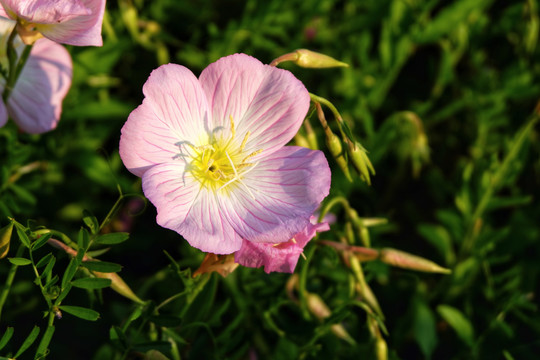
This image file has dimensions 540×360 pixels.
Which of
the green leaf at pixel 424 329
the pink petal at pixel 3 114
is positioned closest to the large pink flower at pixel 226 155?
the pink petal at pixel 3 114

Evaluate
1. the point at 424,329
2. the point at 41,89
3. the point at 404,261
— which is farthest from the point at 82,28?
the point at 424,329

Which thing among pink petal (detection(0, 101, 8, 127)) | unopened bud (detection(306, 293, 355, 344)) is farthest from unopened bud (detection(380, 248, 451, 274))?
pink petal (detection(0, 101, 8, 127))

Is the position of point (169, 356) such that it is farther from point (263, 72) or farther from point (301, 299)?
point (263, 72)

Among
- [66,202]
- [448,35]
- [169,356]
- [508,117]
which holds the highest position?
[448,35]

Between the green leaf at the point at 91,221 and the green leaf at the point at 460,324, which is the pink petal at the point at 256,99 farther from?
the green leaf at the point at 460,324

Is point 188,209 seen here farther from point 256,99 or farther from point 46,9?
point 46,9

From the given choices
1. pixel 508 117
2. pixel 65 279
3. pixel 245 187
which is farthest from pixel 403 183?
pixel 65 279
